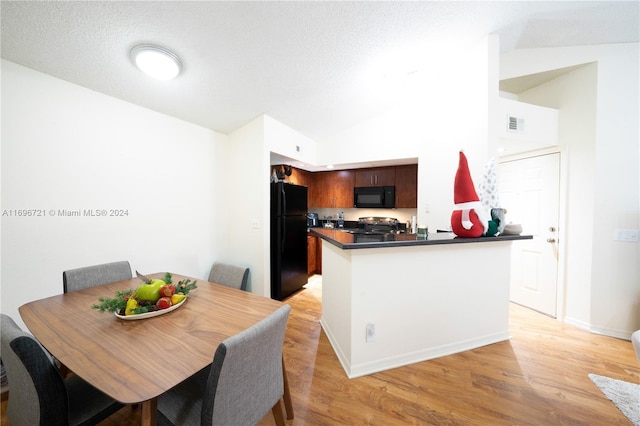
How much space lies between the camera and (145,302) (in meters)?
1.25

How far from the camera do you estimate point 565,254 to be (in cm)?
261

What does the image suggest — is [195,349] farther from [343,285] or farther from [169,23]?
[169,23]

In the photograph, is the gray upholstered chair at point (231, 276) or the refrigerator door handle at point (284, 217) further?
the refrigerator door handle at point (284, 217)

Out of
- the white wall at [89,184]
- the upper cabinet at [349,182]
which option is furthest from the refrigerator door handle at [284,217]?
the white wall at [89,184]

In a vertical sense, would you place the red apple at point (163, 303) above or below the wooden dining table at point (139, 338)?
above

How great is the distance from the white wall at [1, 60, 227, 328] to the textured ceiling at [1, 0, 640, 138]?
0.72 feet

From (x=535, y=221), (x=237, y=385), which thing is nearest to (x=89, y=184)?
(x=237, y=385)

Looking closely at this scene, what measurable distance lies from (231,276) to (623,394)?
9.70 ft

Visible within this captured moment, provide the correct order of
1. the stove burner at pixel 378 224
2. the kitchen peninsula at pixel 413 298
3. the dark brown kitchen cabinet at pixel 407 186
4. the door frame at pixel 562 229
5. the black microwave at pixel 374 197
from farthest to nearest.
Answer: the stove burner at pixel 378 224, the black microwave at pixel 374 197, the dark brown kitchen cabinet at pixel 407 186, the door frame at pixel 562 229, the kitchen peninsula at pixel 413 298

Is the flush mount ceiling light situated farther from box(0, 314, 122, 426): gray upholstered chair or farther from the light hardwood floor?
the light hardwood floor

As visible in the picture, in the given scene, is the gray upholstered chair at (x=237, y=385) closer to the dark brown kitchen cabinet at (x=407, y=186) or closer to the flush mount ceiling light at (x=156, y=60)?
the flush mount ceiling light at (x=156, y=60)

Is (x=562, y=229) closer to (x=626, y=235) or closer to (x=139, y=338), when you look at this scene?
(x=626, y=235)

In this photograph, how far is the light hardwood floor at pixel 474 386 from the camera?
1.39 meters

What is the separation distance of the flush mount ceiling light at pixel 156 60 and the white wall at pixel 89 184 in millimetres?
738
